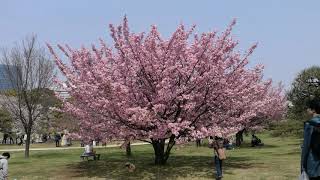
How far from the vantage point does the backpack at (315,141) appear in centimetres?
674

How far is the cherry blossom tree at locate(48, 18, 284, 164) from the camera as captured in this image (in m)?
18.0

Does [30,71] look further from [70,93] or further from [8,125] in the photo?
[8,125]

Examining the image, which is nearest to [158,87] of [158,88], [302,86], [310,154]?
[158,88]

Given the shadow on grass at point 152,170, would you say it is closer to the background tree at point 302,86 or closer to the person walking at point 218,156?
the person walking at point 218,156

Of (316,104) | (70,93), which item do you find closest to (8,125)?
(70,93)

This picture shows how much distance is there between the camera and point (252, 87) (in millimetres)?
20828

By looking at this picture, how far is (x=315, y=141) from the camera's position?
267 inches

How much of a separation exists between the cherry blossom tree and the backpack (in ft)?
34.8

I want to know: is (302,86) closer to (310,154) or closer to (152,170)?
(152,170)

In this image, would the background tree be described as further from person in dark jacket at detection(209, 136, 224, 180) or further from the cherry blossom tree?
person in dark jacket at detection(209, 136, 224, 180)

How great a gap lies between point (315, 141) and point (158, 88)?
37.6 feet

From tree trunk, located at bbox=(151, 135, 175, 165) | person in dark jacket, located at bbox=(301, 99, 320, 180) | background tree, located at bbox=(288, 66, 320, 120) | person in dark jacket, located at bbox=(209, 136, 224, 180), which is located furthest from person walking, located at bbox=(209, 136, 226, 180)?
background tree, located at bbox=(288, 66, 320, 120)

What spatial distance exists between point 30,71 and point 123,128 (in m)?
11.2

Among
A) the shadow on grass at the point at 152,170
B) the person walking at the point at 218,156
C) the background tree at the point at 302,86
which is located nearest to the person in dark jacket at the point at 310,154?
the person walking at the point at 218,156
